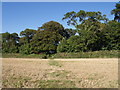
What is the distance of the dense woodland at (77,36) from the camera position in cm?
2582

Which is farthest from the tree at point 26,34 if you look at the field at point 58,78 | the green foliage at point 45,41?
the field at point 58,78

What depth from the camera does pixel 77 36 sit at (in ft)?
86.2

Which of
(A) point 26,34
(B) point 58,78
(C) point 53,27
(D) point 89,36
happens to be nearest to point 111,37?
(D) point 89,36

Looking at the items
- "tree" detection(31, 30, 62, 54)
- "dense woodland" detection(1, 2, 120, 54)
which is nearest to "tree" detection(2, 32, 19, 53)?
"dense woodland" detection(1, 2, 120, 54)

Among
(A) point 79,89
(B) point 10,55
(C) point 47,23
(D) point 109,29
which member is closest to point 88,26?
(D) point 109,29

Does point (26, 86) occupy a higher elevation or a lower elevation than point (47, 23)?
lower

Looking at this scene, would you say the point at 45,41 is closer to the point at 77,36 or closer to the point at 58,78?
the point at 77,36

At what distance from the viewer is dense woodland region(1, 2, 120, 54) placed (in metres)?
25.8

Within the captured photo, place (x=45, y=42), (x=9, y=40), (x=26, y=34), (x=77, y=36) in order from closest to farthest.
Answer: (x=77, y=36) → (x=45, y=42) → (x=26, y=34) → (x=9, y=40)

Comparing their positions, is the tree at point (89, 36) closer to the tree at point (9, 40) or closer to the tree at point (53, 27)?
the tree at point (53, 27)

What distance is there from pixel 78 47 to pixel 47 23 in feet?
37.0

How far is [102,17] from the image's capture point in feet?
104

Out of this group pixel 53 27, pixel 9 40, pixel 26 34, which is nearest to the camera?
pixel 53 27

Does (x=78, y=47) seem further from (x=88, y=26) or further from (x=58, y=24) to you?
(x=58, y=24)
